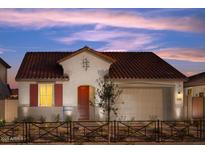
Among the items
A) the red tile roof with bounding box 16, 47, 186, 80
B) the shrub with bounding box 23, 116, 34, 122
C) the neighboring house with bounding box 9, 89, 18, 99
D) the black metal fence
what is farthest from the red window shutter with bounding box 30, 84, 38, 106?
the black metal fence

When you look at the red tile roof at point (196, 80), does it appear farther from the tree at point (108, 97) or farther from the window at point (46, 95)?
the window at point (46, 95)

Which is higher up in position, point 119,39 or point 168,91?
point 119,39

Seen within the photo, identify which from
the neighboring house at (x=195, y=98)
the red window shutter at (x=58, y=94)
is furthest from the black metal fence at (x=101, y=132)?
the red window shutter at (x=58, y=94)

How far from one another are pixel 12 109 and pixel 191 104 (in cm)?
502

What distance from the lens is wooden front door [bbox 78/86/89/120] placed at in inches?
621

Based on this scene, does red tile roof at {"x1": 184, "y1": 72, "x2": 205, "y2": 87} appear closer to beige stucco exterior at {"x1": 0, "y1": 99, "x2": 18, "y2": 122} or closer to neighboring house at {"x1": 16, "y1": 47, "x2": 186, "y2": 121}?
neighboring house at {"x1": 16, "y1": 47, "x2": 186, "y2": 121}

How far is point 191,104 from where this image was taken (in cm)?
1617

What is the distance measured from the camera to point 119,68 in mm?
17438

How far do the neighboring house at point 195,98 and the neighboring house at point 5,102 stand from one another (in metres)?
4.75

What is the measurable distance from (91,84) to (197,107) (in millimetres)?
3116

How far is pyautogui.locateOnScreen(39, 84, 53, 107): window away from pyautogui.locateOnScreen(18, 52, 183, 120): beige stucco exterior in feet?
1.10

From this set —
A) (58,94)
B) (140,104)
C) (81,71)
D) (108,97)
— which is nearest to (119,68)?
(81,71)
